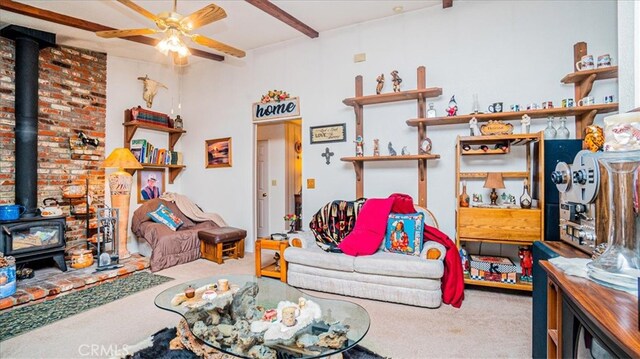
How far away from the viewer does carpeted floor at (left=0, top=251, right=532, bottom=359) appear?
2049mm

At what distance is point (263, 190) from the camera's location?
20.2ft

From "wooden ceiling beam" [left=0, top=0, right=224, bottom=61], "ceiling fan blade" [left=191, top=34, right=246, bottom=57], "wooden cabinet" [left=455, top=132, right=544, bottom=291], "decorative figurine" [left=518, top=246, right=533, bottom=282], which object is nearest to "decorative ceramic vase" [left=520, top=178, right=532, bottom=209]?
"wooden cabinet" [left=455, top=132, right=544, bottom=291]

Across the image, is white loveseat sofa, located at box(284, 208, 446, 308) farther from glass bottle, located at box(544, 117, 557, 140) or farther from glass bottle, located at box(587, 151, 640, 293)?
glass bottle, located at box(587, 151, 640, 293)

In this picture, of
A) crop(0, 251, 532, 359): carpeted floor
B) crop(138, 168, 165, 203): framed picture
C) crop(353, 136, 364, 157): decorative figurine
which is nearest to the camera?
crop(0, 251, 532, 359): carpeted floor

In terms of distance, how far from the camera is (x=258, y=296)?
213 centimetres

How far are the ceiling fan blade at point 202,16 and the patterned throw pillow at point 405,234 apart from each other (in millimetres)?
2450

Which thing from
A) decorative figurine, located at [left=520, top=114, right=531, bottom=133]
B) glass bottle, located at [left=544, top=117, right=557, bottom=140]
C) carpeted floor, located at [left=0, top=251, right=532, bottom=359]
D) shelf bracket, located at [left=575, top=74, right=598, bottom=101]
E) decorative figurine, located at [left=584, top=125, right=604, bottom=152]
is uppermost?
shelf bracket, located at [left=575, top=74, right=598, bottom=101]

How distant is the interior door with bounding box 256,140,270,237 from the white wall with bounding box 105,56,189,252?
5.35 ft

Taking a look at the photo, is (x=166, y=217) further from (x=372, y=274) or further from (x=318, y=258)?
(x=372, y=274)

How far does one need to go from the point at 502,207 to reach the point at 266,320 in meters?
2.45

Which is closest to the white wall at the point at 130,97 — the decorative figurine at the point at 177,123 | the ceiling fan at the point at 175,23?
the decorative figurine at the point at 177,123

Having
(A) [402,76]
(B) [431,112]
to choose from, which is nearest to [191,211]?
(A) [402,76]

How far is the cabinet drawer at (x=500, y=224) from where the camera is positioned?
2.82 meters

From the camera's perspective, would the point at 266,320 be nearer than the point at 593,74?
Yes
